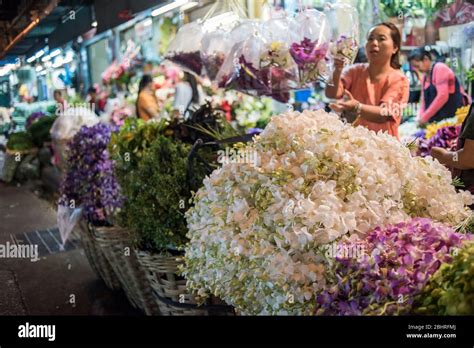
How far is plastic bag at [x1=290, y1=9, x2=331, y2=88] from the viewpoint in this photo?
256 centimetres

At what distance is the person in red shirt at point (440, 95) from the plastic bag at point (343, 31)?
805 millimetres

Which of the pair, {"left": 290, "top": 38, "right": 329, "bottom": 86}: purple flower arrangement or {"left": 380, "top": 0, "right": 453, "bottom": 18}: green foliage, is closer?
{"left": 290, "top": 38, "right": 329, "bottom": 86}: purple flower arrangement

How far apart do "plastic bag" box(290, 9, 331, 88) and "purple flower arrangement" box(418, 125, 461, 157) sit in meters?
0.54

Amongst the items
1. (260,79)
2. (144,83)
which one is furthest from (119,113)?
(260,79)

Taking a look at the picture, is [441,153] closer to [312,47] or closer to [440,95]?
[312,47]

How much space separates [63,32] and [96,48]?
2.83 meters

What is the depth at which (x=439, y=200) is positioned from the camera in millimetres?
1519

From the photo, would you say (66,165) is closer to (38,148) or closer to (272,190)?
(38,148)

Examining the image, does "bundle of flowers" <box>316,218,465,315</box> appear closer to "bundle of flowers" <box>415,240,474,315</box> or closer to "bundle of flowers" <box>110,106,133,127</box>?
"bundle of flowers" <box>415,240,474,315</box>

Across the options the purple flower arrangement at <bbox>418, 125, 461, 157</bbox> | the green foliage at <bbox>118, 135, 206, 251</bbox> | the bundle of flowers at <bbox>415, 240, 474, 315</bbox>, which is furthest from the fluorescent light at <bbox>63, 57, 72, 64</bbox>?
the bundle of flowers at <bbox>415, 240, 474, 315</bbox>

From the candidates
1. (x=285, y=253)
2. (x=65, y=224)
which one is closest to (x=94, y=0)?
(x=65, y=224)

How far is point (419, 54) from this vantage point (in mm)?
3441

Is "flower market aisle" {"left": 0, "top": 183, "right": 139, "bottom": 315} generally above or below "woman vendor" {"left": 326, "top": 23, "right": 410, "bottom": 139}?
below

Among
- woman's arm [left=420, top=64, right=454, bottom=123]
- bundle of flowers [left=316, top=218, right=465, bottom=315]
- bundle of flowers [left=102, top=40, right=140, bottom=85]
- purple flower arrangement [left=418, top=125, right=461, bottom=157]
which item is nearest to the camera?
bundle of flowers [left=316, top=218, right=465, bottom=315]
